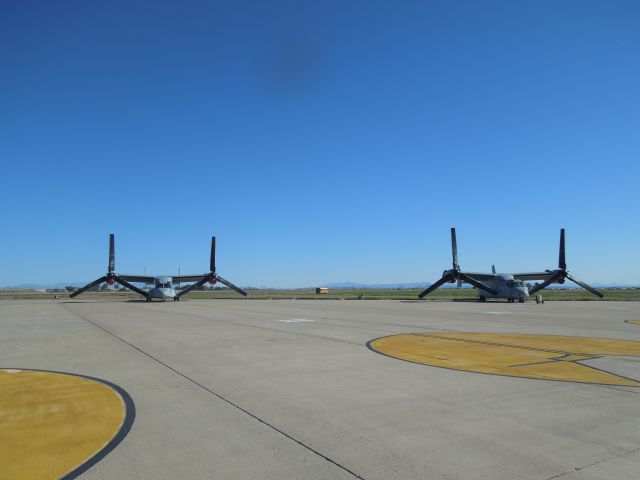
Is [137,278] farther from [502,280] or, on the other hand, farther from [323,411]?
[323,411]

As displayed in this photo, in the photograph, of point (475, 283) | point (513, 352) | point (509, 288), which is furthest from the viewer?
point (475, 283)

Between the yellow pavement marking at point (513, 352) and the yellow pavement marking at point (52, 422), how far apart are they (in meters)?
6.57

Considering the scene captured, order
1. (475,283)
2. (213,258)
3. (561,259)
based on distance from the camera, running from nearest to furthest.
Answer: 1. (475,283)
2. (561,259)
3. (213,258)

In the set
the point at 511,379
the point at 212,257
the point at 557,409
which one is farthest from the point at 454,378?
the point at 212,257

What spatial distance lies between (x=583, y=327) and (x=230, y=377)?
615 inches

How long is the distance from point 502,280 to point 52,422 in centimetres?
4393

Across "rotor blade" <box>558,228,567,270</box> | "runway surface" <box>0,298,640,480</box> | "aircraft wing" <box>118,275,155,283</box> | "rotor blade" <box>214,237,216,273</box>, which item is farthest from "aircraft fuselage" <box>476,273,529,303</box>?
"aircraft wing" <box>118,275,155,283</box>

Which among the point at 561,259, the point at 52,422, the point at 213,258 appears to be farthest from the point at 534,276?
the point at 52,422

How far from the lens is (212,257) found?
56844mm

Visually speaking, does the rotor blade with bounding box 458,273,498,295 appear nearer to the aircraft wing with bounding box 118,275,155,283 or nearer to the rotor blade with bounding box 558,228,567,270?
the rotor blade with bounding box 558,228,567,270

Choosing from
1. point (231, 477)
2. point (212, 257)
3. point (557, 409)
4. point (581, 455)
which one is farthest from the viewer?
point (212, 257)

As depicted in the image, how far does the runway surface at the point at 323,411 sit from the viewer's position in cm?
437

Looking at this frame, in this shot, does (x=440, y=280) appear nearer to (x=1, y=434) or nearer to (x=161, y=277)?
(x=161, y=277)

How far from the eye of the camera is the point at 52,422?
5777 millimetres
